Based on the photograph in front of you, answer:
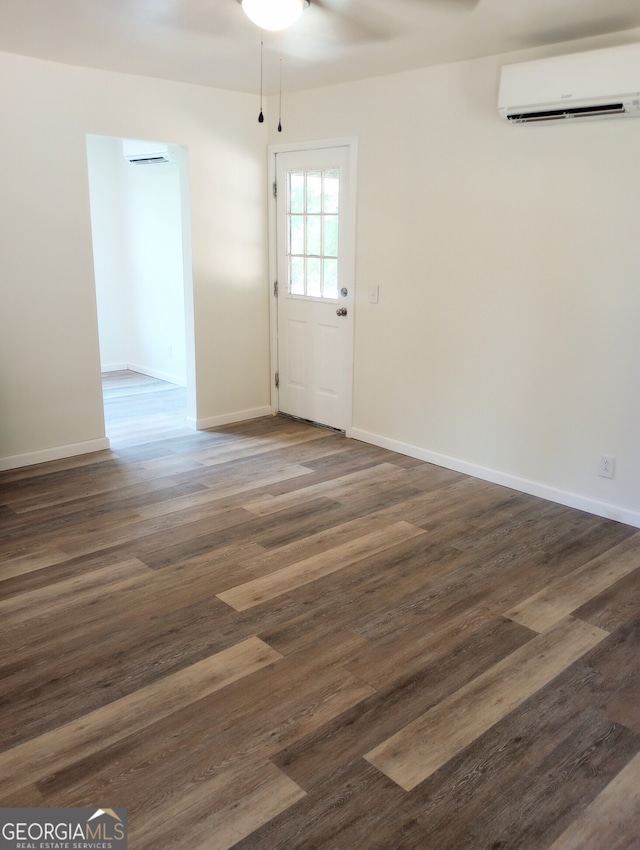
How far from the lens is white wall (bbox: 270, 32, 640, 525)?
3.51 meters

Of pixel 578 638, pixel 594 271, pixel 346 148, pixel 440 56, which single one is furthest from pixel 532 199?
pixel 578 638

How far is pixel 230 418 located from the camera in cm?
548

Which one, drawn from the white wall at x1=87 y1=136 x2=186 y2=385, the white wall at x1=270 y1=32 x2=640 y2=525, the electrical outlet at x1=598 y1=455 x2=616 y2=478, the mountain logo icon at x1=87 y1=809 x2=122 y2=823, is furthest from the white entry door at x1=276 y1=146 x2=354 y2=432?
the mountain logo icon at x1=87 y1=809 x2=122 y2=823

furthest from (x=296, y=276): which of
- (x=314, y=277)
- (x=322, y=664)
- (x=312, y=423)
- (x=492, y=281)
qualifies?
(x=322, y=664)

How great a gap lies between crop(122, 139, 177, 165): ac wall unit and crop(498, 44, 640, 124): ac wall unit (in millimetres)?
3274

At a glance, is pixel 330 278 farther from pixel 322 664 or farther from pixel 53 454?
pixel 322 664

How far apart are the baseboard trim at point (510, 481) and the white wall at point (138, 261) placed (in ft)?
8.34

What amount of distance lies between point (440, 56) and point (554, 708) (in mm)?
3381

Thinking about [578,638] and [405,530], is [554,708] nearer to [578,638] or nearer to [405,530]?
[578,638]

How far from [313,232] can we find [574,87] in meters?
2.23

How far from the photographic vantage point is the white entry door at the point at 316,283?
4855 mm

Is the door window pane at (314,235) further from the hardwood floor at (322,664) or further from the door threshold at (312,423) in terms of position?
the hardwood floor at (322,664)

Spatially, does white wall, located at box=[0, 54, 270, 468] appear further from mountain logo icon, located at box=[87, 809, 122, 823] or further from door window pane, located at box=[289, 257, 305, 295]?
mountain logo icon, located at box=[87, 809, 122, 823]

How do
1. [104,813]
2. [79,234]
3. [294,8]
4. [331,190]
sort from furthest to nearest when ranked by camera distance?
1. [331,190]
2. [79,234]
3. [294,8]
4. [104,813]
